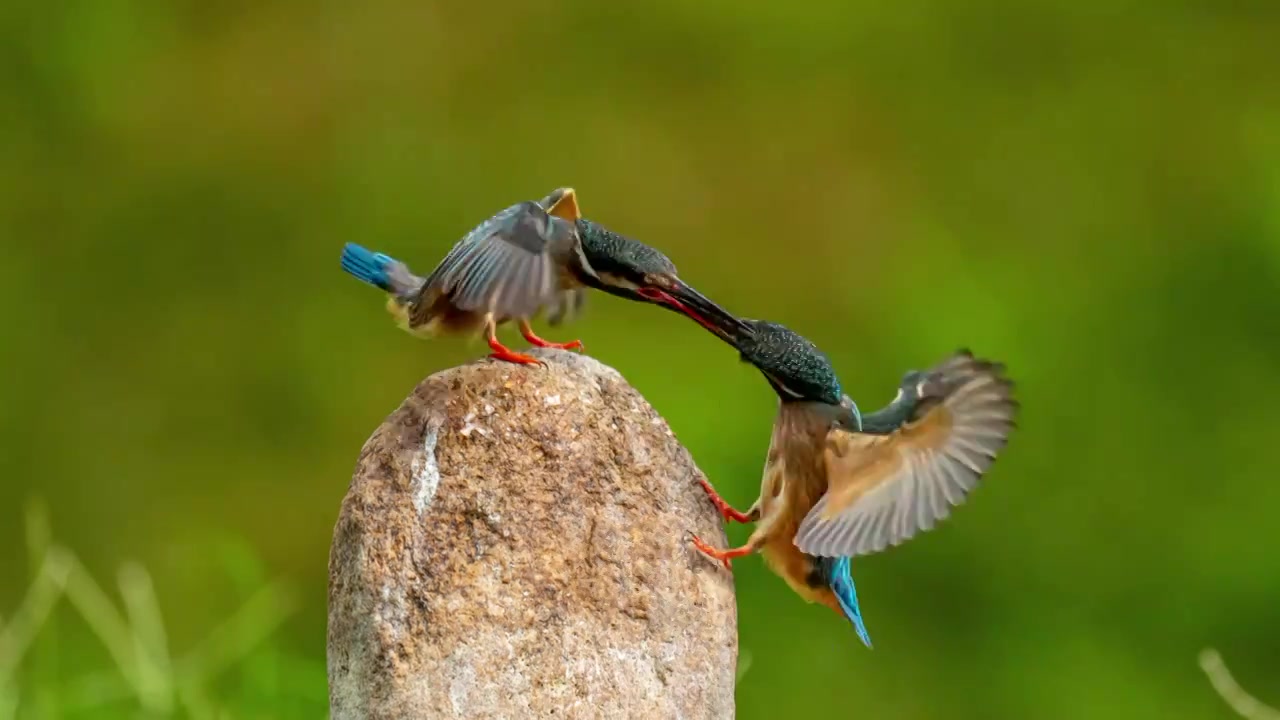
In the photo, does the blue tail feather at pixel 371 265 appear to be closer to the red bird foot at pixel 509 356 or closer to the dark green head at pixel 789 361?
the red bird foot at pixel 509 356

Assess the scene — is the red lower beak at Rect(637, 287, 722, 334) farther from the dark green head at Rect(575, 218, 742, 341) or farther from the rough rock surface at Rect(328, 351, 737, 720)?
the rough rock surface at Rect(328, 351, 737, 720)

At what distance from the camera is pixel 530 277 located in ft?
10.7

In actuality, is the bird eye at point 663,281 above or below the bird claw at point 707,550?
above

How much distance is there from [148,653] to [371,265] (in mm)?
1564

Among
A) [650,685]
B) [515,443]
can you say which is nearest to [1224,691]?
[650,685]

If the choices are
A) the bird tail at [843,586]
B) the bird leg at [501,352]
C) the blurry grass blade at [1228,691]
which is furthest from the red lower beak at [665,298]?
the blurry grass blade at [1228,691]

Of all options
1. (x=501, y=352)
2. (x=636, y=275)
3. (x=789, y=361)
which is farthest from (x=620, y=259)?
(x=789, y=361)

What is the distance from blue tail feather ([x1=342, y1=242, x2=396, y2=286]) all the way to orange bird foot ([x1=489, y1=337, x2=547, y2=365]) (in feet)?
1.52

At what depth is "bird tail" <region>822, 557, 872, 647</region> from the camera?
3.67m

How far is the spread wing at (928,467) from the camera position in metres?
3.35

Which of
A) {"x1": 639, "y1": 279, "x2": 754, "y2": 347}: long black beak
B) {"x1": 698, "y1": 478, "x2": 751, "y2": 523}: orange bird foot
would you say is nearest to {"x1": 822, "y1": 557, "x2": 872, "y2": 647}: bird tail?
{"x1": 698, "y1": 478, "x2": 751, "y2": 523}: orange bird foot

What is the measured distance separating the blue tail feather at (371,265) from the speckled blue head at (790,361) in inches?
29.3

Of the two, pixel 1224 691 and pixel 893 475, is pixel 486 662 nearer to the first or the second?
pixel 893 475

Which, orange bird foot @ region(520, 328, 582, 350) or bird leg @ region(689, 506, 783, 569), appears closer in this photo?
bird leg @ region(689, 506, 783, 569)
